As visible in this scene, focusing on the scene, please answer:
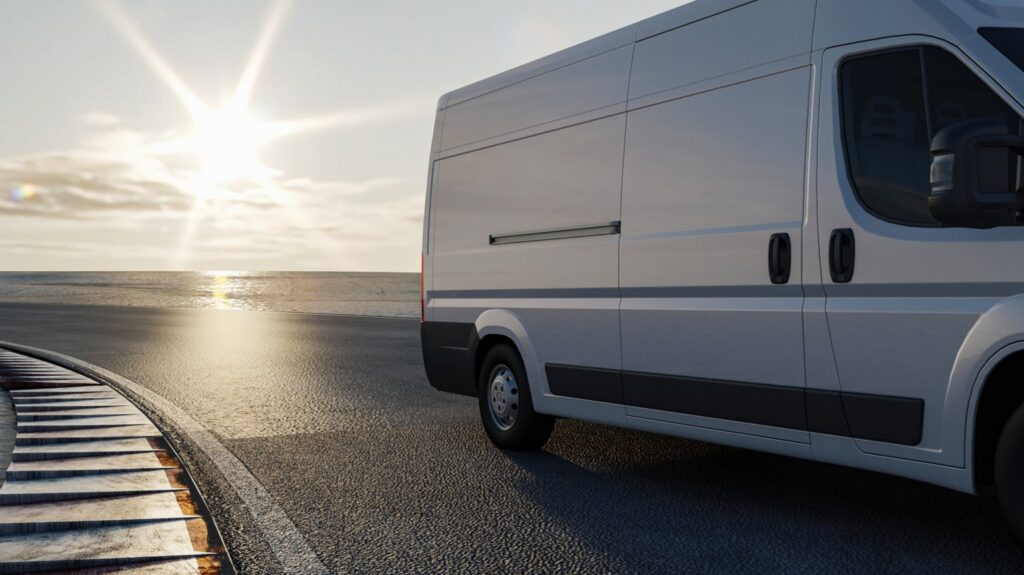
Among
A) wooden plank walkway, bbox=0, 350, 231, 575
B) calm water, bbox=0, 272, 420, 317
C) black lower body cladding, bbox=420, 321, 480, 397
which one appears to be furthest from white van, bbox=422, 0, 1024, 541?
calm water, bbox=0, 272, 420, 317

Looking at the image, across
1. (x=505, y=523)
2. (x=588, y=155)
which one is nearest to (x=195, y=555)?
(x=505, y=523)

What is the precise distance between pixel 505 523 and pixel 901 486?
242 cm

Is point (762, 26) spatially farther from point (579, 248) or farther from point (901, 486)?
point (901, 486)

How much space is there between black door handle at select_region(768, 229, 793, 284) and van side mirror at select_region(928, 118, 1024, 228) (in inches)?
37.0

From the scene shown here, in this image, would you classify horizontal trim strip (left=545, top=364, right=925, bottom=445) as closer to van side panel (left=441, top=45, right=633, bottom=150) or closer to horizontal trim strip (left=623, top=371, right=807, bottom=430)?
horizontal trim strip (left=623, top=371, right=807, bottom=430)

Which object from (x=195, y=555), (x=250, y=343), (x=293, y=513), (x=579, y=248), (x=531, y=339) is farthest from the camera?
(x=250, y=343)

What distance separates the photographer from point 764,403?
5.03m

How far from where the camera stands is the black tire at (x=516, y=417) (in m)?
6.85

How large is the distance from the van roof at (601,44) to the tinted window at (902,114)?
2.94 feet

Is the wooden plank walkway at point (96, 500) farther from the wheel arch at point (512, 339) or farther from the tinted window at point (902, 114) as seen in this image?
the tinted window at point (902, 114)

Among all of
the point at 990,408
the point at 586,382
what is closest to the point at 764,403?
the point at 990,408

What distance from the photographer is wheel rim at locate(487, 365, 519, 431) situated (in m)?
7.00

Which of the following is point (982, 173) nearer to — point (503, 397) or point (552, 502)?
point (552, 502)

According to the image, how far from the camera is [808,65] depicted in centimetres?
486
